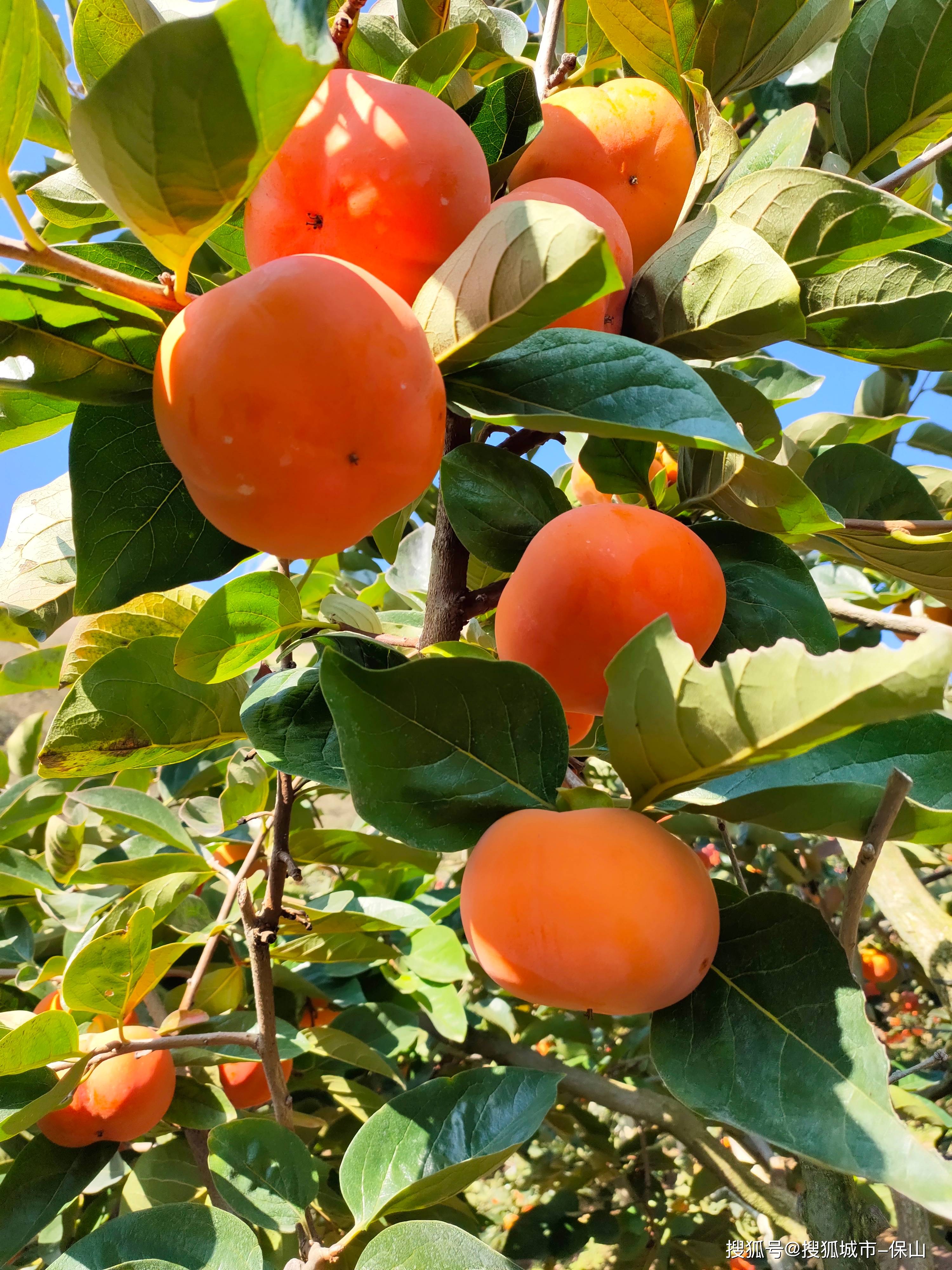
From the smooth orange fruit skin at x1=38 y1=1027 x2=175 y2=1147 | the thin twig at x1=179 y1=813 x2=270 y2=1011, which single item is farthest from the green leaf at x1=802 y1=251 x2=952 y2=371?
the smooth orange fruit skin at x1=38 y1=1027 x2=175 y2=1147

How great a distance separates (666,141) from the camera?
69 cm

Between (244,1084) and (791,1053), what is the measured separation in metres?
1.06

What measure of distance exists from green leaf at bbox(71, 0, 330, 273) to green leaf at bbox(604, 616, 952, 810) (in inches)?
11.2

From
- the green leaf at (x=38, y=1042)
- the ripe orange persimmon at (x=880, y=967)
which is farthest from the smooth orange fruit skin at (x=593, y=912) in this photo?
the ripe orange persimmon at (x=880, y=967)

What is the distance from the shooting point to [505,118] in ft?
2.23

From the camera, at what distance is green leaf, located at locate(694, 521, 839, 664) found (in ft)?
2.07

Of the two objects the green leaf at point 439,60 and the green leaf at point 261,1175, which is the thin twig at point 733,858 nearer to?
the green leaf at point 261,1175

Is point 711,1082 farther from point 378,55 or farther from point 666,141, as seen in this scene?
point 378,55

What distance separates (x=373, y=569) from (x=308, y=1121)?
1.17 meters

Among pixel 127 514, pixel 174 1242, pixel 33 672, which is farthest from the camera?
pixel 33 672

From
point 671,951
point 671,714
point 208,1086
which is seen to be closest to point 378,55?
point 671,714

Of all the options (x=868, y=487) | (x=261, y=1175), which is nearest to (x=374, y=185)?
(x=868, y=487)

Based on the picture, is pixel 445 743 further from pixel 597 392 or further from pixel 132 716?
pixel 132 716

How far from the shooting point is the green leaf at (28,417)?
2.00 feet
